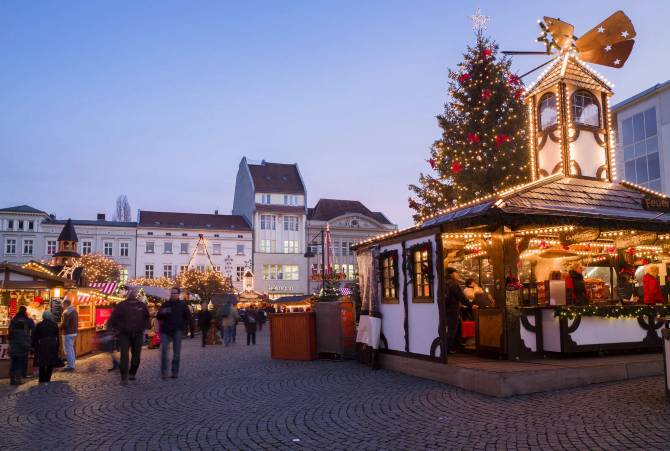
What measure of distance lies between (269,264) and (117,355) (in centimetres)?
5696

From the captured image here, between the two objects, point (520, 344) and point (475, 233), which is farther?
point (475, 233)

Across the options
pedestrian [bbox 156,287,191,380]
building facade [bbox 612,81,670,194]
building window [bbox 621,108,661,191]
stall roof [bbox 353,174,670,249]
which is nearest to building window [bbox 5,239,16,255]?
building facade [bbox 612,81,670,194]

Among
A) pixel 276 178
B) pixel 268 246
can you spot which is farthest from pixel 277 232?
pixel 276 178

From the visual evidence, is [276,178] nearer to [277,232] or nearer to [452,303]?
[277,232]

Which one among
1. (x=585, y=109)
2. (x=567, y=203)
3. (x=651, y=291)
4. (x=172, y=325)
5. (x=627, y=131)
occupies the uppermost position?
(x=627, y=131)

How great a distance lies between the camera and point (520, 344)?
11078 mm

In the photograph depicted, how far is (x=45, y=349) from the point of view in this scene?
40.4 ft

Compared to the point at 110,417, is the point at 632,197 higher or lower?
higher

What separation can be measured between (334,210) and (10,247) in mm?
37019

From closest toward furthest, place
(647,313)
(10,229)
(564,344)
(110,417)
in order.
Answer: (110,417) < (564,344) < (647,313) < (10,229)

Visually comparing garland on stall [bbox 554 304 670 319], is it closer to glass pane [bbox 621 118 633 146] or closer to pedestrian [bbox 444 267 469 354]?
pedestrian [bbox 444 267 469 354]

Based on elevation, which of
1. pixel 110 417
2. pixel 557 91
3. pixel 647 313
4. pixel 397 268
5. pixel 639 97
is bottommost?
pixel 110 417

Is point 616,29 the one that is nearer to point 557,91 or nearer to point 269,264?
point 557,91

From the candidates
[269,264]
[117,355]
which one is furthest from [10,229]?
[117,355]
